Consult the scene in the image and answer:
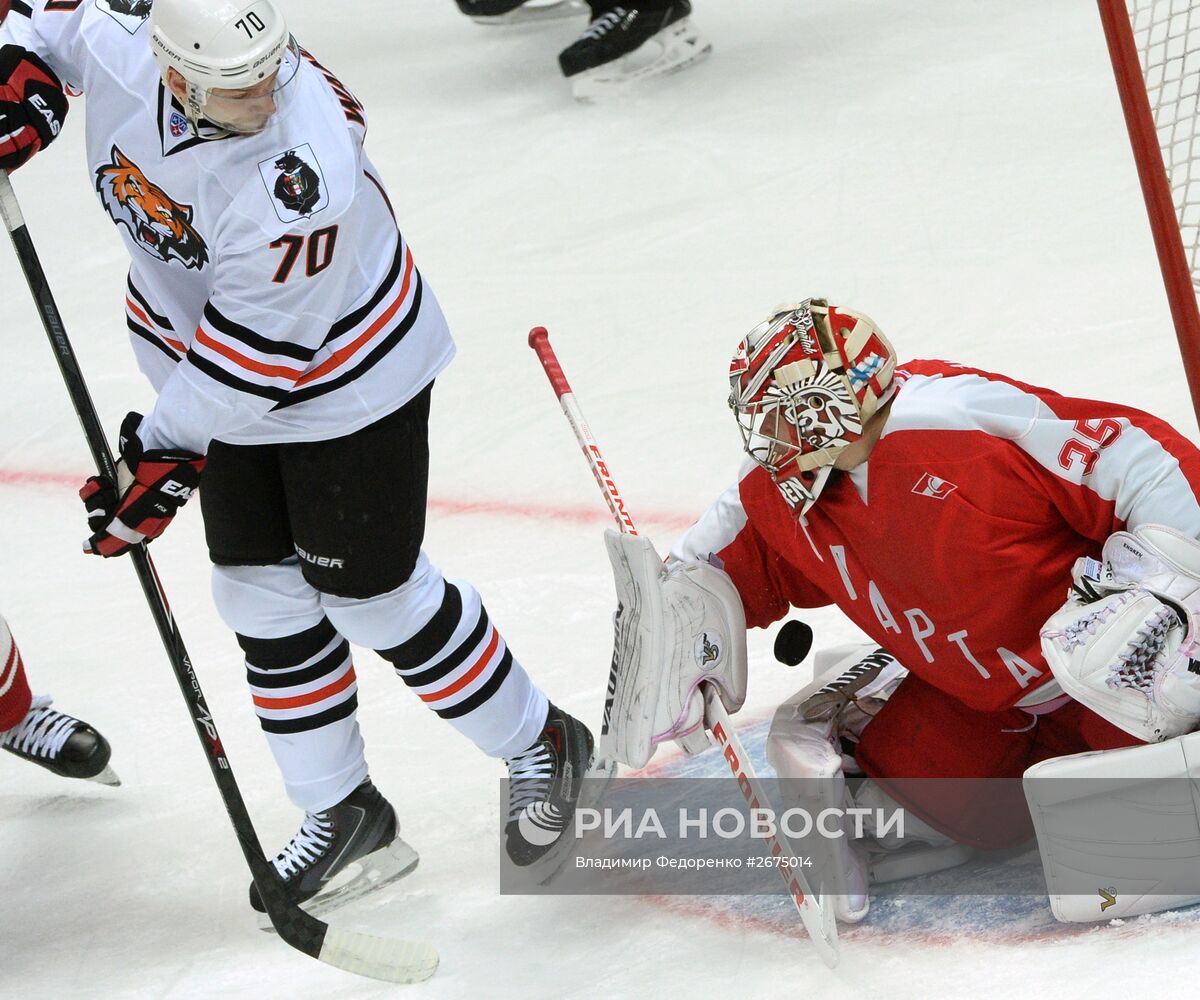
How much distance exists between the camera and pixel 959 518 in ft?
5.90

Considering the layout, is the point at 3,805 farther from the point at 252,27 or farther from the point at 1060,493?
the point at 1060,493

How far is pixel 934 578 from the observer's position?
1.84m

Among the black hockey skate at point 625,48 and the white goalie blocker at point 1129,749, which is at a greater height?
the white goalie blocker at point 1129,749

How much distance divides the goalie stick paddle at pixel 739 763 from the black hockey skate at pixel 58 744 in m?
0.90

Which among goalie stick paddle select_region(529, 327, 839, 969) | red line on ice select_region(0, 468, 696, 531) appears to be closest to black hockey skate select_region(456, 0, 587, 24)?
red line on ice select_region(0, 468, 696, 531)

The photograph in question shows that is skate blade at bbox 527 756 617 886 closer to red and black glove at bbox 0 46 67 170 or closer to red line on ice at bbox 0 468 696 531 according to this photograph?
red line on ice at bbox 0 468 696 531

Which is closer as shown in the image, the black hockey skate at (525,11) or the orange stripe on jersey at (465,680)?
the orange stripe on jersey at (465,680)

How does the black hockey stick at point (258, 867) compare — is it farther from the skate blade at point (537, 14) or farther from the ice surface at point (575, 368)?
the skate blade at point (537, 14)

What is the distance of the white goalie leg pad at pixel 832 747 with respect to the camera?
1.96 meters

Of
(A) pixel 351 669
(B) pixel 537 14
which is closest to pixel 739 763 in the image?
(A) pixel 351 669

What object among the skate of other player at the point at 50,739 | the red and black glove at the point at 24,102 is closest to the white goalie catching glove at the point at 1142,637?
the red and black glove at the point at 24,102

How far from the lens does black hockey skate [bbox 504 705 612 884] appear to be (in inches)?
86.3

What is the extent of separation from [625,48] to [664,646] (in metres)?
3.26

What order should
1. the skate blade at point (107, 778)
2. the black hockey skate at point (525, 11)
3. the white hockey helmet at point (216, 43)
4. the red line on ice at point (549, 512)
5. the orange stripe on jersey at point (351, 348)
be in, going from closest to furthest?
the white hockey helmet at point (216, 43) < the orange stripe on jersey at point (351, 348) < the skate blade at point (107, 778) < the red line on ice at point (549, 512) < the black hockey skate at point (525, 11)
